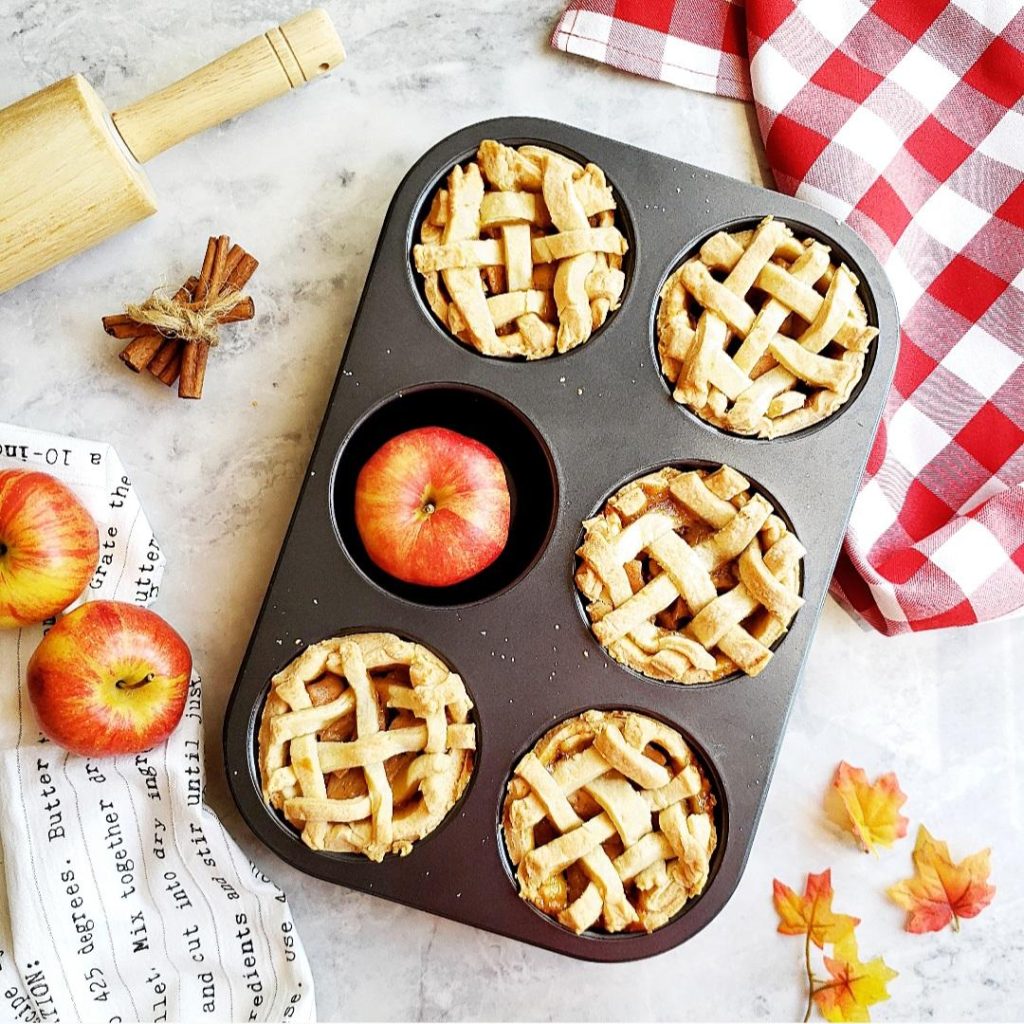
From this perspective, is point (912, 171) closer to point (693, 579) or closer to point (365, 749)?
point (693, 579)

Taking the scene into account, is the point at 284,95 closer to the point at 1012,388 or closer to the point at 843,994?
the point at 1012,388

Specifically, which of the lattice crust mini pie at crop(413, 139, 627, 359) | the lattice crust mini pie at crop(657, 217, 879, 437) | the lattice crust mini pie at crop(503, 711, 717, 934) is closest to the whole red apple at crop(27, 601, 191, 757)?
the lattice crust mini pie at crop(503, 711, 717, 934)

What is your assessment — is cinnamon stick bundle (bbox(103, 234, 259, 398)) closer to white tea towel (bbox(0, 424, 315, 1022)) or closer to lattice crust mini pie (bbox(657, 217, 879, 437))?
white tea towel (bbox(0, 424, 315, 1022))

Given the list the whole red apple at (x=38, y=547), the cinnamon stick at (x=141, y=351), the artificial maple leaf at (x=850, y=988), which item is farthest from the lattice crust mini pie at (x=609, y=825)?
the cinnamon stick at (x=141, y=351)

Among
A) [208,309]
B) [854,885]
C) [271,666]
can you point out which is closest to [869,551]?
[854,885]

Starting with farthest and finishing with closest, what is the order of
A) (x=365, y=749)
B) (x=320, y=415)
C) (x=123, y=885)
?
(x=320, y=415), (x=123, y=885), (x=365, y=749)

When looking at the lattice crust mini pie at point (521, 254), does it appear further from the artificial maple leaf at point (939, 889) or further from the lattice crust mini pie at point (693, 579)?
the artificial maple leaf at point (939, 889)

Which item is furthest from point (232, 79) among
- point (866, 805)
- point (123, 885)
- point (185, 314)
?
point (866, 805)
